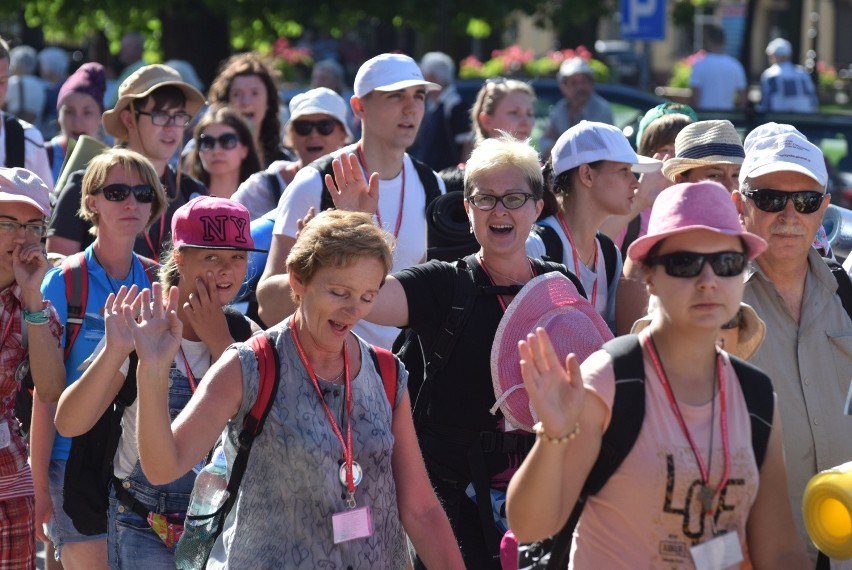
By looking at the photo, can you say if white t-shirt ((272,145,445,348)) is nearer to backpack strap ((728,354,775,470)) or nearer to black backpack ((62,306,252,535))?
black backpack ((62,306,252,535))

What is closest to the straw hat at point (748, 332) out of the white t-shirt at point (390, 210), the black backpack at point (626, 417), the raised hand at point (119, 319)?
the black backpack at point (626, 417)

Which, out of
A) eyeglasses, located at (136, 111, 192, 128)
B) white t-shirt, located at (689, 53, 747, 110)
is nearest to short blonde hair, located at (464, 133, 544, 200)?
eyeglasses, located at (136, 111, 192, 128)

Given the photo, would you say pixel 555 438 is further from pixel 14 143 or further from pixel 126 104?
pixel 14 143

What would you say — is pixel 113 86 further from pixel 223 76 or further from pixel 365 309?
pixel 365 309

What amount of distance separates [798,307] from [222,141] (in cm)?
417

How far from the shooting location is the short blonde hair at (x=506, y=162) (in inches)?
194

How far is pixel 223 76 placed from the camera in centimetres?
895

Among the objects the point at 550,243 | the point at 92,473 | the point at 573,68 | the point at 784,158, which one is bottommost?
the point at 92,473

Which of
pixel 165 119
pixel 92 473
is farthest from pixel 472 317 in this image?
pixel 165 119

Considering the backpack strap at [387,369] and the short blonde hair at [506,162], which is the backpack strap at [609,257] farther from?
the backpack strap at [387,369]

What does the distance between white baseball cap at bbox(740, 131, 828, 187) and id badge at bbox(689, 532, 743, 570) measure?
164 cm

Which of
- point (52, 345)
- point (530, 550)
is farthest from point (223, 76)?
point (530, 550)

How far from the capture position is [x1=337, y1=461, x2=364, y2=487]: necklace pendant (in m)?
3.86

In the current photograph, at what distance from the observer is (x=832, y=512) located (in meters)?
3.50
